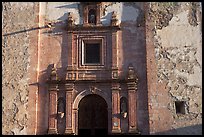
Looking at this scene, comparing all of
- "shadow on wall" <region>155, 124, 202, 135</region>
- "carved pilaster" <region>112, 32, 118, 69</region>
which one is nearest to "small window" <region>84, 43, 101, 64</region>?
"carved pilaster" <region>112, 32, 118, 69</region>

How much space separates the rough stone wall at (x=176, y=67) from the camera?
15438 mm

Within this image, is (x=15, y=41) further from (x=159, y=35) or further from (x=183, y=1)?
(x=183, y=1)

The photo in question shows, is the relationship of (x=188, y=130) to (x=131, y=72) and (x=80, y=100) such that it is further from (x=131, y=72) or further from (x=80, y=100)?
(x=80, y=100)

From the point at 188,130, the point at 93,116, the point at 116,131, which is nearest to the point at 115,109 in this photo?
the point at 116,131

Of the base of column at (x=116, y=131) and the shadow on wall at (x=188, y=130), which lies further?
the base of column at (x=116, y=131)

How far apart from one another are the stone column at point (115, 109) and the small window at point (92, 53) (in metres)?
1.27

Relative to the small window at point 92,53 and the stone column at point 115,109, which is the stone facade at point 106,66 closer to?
the stone column at point 115,109

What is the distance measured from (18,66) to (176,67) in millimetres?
5832

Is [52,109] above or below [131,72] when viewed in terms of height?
below

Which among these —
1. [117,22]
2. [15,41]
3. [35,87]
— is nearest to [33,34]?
[15,41]

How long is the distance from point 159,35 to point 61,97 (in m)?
4.29

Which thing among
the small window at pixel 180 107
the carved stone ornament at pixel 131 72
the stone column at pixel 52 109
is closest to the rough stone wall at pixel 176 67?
the small window at pixel 180 107

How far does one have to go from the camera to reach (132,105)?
52.0ft

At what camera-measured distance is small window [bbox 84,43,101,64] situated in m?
16.6
